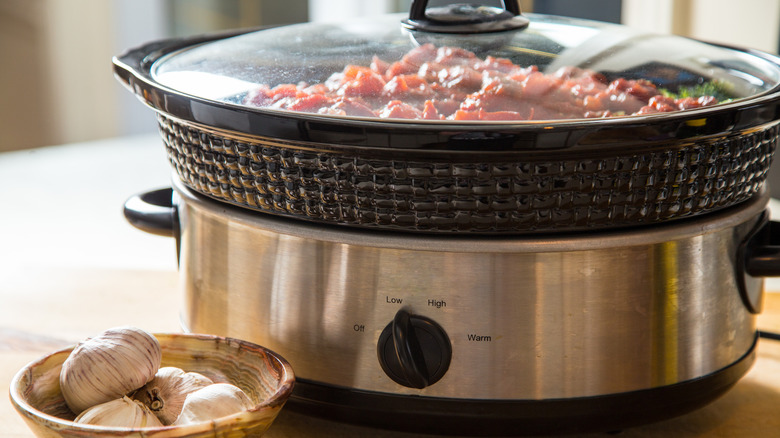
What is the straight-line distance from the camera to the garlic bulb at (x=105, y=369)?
2.22ft

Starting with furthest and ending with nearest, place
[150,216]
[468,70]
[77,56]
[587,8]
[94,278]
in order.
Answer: [77,56], [587,8], [94,278], [150,216], [468,70]

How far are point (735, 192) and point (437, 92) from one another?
0.26 metres

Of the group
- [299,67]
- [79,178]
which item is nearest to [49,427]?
[299,67]

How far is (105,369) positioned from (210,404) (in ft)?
0.30

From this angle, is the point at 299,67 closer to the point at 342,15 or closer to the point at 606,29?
the point at 606,29

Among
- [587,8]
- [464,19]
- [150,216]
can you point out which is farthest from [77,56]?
[464,19]

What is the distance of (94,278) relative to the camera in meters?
1.20

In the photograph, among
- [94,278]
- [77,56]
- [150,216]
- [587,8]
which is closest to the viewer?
[150,216]

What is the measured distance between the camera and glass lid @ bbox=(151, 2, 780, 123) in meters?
0.71

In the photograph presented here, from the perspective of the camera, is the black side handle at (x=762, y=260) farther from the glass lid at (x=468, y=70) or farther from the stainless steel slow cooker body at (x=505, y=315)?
the glass lid at (x=468, y=70)

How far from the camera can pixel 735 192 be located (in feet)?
2.40

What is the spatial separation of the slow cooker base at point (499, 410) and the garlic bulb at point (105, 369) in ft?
0.45

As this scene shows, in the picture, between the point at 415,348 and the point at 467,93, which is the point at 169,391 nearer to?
the point at 415,348

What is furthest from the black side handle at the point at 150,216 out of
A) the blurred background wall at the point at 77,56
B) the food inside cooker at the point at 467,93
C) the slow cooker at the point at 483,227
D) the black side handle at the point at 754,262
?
the blurred background wall at the point at 77,56
